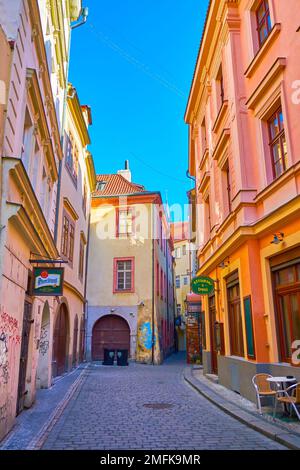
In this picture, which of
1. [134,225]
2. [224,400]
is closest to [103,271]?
[134,225]

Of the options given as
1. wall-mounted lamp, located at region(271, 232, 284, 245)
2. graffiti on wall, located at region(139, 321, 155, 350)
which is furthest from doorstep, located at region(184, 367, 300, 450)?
graffiti on wall, located at region(139, 321, 155, 350)

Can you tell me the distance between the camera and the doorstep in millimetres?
6129

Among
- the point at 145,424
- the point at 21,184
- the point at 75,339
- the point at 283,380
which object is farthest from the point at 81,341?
the point at 21,184

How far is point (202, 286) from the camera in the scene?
1378 cm

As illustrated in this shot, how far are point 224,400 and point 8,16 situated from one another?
9.47 meters

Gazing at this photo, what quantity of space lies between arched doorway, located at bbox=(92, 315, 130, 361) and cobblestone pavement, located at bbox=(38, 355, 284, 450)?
12384 millimetres

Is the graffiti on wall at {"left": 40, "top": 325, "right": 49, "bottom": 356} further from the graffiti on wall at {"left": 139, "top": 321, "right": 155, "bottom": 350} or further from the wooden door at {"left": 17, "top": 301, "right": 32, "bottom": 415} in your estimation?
the graffiti on wall at {"left": 139, "top": 321, "right": 155, "bottom": 350}

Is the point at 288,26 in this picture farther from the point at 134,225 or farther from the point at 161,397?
the point at 134,225

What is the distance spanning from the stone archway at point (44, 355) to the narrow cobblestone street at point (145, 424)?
1.17 m

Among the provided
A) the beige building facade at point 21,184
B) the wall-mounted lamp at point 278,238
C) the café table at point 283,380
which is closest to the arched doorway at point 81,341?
the beige building facade at point 21,184

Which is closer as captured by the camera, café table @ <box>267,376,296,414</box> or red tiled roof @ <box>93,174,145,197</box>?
café table @ <box>267,376,296,414</box>

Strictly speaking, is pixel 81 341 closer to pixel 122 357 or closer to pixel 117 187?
pixel 122 357

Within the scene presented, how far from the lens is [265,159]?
32.6ft

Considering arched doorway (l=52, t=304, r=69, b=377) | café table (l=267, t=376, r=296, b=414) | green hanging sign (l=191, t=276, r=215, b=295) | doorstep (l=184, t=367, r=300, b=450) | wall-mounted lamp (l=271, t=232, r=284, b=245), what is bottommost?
doorstep (l=184, t=367, r=300, b=450)
